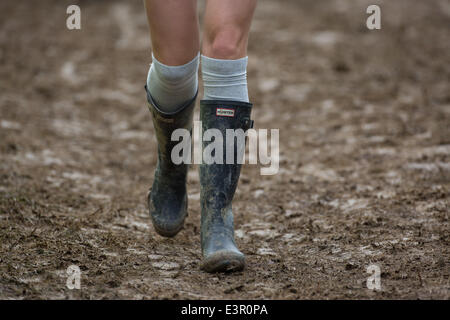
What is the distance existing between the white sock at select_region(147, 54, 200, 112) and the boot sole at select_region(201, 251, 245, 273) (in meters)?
0.60

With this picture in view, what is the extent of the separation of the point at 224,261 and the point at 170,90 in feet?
2.13

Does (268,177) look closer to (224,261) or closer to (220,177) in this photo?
(220,177)

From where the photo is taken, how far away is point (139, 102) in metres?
4.77

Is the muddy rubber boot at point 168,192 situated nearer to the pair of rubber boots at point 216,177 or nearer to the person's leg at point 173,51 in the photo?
the pair of rubber boots at point 216,177

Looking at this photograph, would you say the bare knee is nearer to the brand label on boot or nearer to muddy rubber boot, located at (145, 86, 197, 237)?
the brand label on boot

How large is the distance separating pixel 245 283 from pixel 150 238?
0.68 meters

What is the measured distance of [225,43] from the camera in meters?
1.72

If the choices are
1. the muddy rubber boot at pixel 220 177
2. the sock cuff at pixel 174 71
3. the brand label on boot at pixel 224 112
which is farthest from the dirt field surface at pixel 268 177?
the sock cuff at pixel 174 71

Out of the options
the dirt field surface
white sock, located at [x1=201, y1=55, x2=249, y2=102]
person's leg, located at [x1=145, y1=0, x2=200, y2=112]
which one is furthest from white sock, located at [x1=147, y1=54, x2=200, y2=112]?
the dirt field surface

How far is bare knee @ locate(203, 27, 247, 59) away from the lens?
5.58 feet

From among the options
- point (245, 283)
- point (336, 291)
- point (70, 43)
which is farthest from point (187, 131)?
point (70, 43)

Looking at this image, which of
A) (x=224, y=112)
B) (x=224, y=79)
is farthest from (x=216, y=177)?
(x=224, y=79)

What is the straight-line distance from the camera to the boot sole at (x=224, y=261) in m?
1.67

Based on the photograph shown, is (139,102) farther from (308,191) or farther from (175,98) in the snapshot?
→ (175,98)
